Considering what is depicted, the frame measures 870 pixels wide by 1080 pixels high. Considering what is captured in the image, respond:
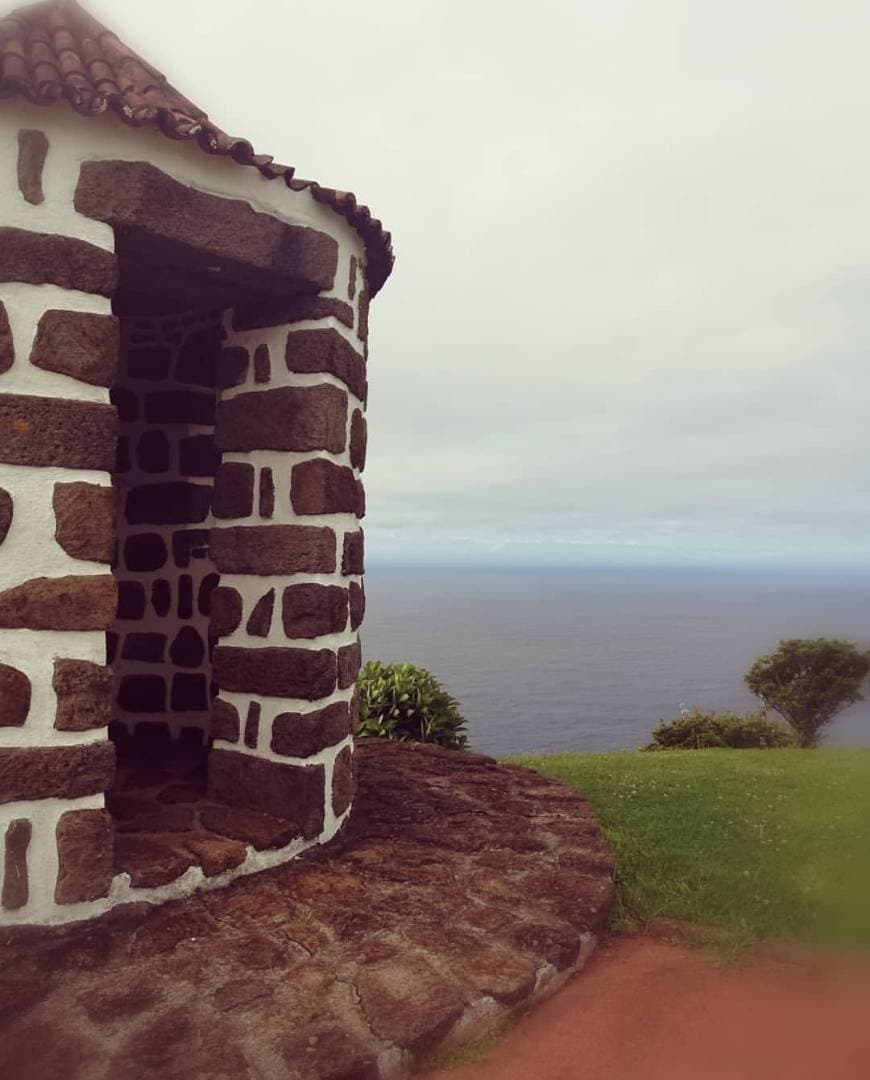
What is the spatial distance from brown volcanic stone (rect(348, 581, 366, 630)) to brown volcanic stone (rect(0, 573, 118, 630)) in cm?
157

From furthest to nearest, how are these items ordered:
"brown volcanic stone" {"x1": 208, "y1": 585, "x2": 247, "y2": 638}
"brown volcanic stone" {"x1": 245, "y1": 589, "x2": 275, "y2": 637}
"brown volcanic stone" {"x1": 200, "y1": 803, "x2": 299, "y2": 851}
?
"brown volcanic stone" {"x1": 208, "y1": 585, "x2": 247, "y2": 638} → "brown volcanic stone" {"x1": 245, "y1": 589, "x2": 275, "y2": 637} → "brown volcanic stone" {"x1": 200, "y1": 803, "x2": 299, "y2": 851}

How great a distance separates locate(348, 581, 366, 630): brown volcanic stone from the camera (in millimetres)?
4922

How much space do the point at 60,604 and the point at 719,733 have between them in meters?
10.6

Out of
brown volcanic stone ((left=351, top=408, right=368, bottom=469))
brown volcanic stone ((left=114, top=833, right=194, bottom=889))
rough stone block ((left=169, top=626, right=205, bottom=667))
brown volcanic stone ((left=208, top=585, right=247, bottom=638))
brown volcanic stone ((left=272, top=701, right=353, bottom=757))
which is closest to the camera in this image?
brown volcanic stone ((left=114, top=833, right=194, bottom=889))

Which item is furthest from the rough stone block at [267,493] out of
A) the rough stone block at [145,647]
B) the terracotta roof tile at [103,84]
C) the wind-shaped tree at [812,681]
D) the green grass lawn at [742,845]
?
the wind-shaped tree at [812,681]

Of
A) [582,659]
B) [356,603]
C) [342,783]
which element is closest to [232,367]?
[356,603]

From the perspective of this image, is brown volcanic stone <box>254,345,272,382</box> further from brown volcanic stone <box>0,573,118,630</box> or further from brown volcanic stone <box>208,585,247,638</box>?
brown volcanic stone <box>0,573,118,630</box>

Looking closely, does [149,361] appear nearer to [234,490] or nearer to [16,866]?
[234,490]

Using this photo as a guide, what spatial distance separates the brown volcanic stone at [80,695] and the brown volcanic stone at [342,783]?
1415mm

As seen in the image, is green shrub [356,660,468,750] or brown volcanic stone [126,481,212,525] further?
green shrub [356,660,468,750]

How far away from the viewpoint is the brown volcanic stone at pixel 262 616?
4.52 m

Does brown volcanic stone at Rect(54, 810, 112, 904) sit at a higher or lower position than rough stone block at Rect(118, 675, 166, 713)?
lower

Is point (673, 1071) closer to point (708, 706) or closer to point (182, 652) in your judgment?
point (182, 652)

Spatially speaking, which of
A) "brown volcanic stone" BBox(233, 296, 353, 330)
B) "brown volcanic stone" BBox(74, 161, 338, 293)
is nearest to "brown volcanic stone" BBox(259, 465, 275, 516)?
"brown volcanic stone" BBox(233, 296, 353, 330)
